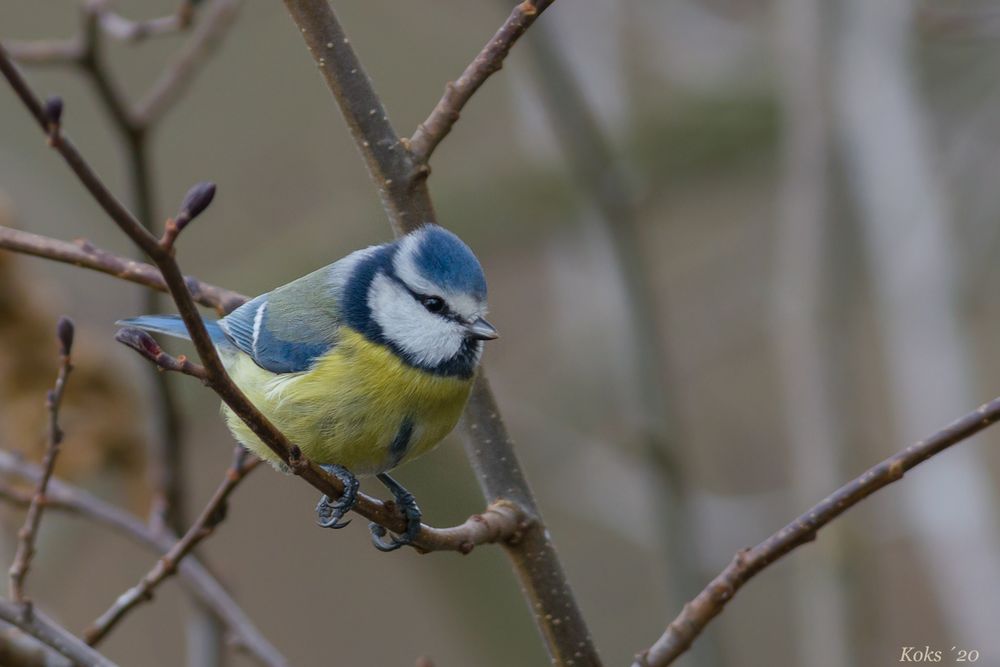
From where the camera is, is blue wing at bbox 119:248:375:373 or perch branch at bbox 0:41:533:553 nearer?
perch branch at bbox 0:41:533:553

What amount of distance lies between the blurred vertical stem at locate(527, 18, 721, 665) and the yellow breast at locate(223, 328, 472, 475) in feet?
3.75

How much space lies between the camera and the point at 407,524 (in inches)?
64.9

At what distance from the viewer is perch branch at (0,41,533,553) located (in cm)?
100

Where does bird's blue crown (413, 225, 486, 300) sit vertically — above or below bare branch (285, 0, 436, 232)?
below

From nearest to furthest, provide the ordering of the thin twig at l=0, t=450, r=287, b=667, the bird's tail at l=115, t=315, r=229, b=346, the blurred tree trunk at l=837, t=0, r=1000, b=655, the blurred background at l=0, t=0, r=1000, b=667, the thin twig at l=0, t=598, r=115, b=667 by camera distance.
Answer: the thin twig at l=0, t=598, r=115, b=667, the thin twig at l=0, t=450, r=287, b=667, the bird's tail at l=115, t=315, r=229, b=346, the blurred tree trunk at l=837, t=0, r=1000, b=655, the blurred background at l=0, t=0, r=1000, b=667

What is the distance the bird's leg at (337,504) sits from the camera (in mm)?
1641

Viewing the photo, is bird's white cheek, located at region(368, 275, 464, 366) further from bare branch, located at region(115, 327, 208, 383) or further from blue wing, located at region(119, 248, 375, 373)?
bare branch, located at region(115, 327, 208, 383)

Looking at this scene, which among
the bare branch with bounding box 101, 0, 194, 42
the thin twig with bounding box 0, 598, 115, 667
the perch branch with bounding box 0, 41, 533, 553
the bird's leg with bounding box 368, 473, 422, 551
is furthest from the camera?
the bare branch with bounding box 101, 0, 194, 42

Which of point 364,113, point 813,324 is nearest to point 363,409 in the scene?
point 364,113

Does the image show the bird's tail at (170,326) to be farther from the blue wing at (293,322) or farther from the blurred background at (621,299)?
the blurred background at (621,299)

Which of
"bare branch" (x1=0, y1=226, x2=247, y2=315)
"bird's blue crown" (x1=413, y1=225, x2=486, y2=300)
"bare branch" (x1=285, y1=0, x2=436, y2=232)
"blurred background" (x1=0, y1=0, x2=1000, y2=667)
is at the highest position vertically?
"bare branch" (x1=285, y1=0, x2=436, y2=232)

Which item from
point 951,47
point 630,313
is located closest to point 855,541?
point 630,313

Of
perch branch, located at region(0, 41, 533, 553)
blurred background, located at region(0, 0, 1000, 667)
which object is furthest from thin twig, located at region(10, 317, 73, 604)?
blurred background, located at region(0, 0, 1000, 667)

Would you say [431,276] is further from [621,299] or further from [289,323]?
[621,299]
